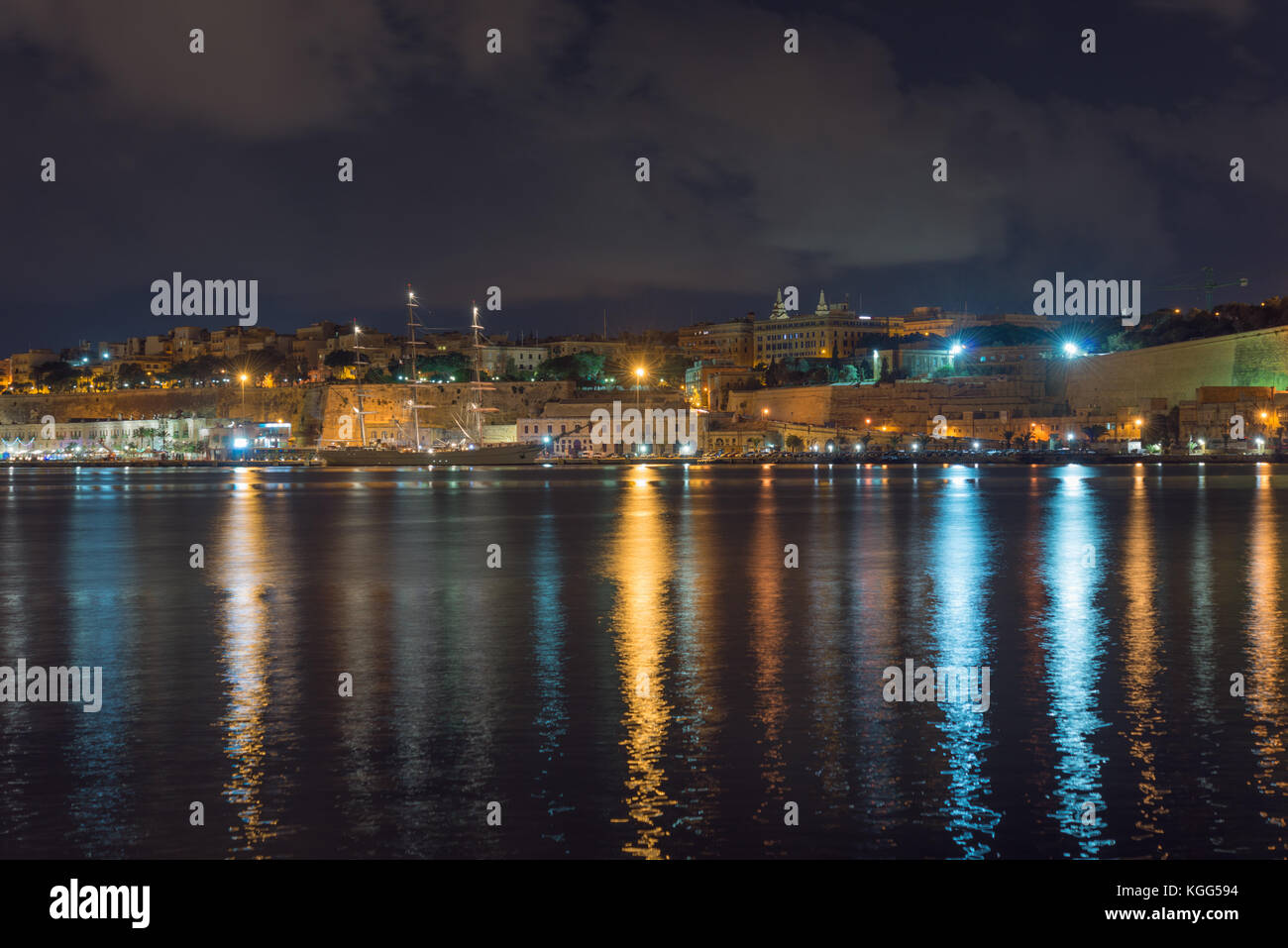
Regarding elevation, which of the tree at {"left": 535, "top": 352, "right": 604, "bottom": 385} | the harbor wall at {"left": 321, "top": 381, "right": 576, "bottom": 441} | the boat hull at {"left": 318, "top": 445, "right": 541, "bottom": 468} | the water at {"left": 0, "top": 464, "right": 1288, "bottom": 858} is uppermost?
the tree at {"left": 535, "top": 352, "right": 604, "bottom": 385}

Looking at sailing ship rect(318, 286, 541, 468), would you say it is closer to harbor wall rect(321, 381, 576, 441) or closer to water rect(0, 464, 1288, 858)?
harbor wall rect(321, 381, 576, 441)

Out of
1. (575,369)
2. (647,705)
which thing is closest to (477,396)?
(575,369)

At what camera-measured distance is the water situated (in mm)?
4965

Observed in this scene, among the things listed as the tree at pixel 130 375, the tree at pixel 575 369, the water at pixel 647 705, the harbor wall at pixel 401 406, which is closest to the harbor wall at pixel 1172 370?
the harbor wall at pixel 401 406

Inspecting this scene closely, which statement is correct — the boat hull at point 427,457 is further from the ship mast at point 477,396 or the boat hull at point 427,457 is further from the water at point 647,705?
the water at point 647,705

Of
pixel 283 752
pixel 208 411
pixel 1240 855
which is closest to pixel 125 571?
pixel 283 752

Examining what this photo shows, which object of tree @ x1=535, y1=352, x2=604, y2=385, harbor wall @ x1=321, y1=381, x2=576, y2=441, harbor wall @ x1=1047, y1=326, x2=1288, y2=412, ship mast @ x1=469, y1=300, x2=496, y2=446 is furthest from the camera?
tree @ x1=535, y1=352, x2=604, y2=385

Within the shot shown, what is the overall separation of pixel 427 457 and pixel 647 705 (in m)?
66.4

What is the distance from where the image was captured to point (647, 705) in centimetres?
715

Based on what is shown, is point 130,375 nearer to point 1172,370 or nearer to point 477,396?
point 477,396

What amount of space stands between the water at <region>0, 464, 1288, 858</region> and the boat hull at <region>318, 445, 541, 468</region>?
54187mm

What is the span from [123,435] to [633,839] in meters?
104

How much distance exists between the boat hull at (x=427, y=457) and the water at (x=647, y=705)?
54.2 meters

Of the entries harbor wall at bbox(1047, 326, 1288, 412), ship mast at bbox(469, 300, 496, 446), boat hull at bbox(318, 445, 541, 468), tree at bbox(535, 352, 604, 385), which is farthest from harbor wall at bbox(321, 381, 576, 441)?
harbor wall at bbox(1047, 326, 1288, 412)
